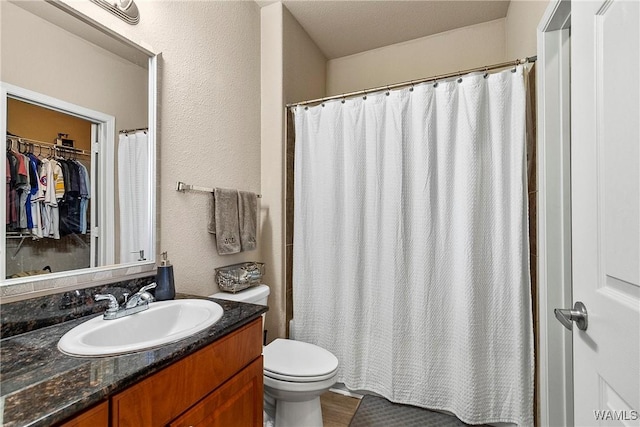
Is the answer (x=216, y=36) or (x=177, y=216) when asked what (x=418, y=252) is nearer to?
(x=177, y=216)

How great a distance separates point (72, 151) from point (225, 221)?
76cm

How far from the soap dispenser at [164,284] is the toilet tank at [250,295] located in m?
0.34

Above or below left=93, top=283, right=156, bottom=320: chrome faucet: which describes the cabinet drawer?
below

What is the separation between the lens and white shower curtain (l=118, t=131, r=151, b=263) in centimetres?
125

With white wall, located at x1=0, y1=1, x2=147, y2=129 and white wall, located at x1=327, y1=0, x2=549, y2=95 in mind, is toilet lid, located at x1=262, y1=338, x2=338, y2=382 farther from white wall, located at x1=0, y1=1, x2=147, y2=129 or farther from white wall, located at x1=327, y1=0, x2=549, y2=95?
white wall, located at x1=327, y1=0, x2=549, y2=95

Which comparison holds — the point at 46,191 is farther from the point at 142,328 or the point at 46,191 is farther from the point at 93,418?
the point at 93,418

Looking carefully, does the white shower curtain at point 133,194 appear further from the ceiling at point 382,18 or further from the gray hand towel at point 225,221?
the ceiling at point 382,18

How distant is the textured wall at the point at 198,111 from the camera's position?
142cm

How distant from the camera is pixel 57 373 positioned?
69cm

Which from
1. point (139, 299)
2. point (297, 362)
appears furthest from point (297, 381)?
point (139, 299)

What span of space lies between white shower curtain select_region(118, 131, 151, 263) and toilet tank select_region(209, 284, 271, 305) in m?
0.47

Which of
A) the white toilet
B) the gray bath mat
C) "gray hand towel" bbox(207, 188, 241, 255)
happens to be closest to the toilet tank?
→ the white toilet

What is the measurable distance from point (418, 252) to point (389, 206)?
0.31 m

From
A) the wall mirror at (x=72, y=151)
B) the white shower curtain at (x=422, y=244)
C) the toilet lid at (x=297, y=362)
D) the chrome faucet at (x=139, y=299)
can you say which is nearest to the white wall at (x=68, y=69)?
the wall mirror at (x=72, y=151)
